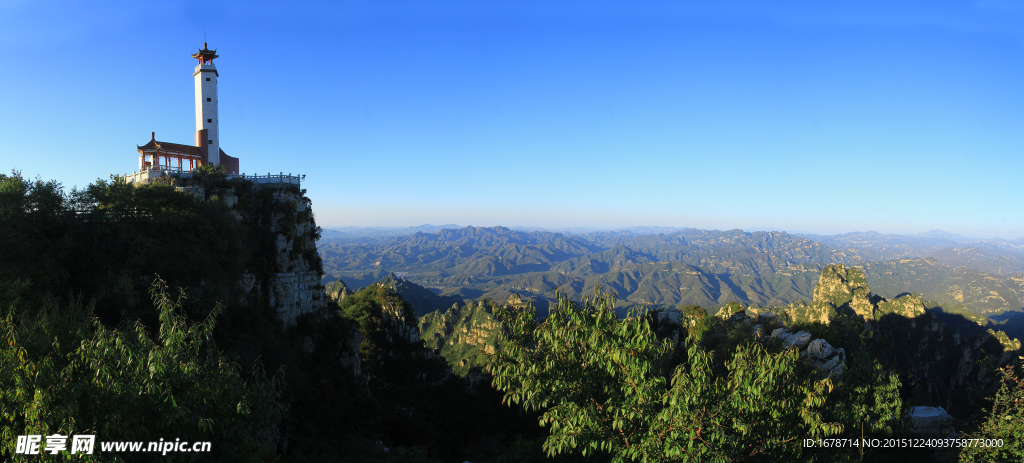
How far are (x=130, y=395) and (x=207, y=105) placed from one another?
1532 inches

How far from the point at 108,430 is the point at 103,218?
963 inches

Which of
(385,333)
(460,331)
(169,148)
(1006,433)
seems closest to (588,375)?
(1006,433)

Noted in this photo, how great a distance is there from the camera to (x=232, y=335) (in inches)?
1049

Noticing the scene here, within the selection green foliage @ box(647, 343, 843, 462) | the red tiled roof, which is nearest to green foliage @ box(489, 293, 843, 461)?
green foliage @ box(647, 343, 843, 462)

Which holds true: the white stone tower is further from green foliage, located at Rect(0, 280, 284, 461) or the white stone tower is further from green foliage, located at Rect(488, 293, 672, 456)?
green foliage, located at Rect(488, 293, 672, 456)

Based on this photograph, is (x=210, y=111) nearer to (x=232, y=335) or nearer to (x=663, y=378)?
(x=232, y=335)

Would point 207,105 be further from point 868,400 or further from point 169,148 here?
point 868,400

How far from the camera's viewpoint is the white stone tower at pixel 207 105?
37625 mm

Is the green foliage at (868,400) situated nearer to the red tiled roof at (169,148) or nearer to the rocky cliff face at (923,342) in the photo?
the red tiled roof at (169,148)

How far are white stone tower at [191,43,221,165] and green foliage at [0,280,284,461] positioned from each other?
111 ft

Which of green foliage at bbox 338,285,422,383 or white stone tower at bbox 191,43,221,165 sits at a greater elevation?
white stone tower at bbox 191,43,221,165

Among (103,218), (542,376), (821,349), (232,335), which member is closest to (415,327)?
(232,335)

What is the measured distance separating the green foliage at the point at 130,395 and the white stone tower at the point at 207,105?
33717mm

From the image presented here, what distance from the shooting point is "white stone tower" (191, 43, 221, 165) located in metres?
37.6
